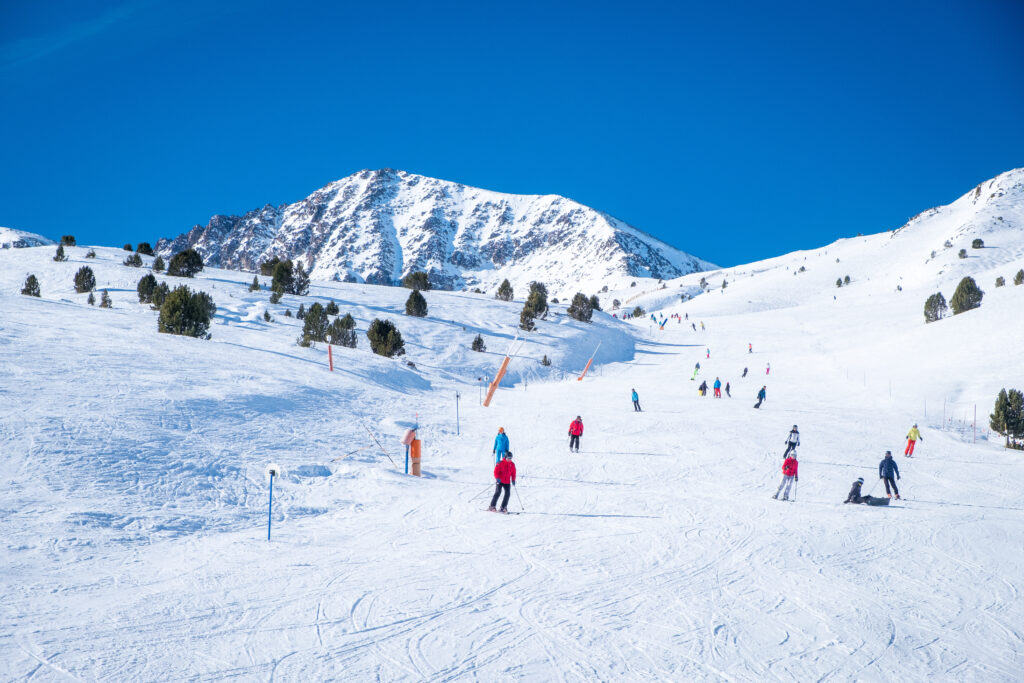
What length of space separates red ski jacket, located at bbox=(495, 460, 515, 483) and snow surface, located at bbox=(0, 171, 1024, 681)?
815mm

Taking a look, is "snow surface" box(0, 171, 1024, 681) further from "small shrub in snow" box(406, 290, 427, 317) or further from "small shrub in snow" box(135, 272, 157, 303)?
"small shrub in snow" box(406, 290, 427, 317)

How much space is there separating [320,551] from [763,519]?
843cm

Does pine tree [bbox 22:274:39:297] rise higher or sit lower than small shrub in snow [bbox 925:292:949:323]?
lower

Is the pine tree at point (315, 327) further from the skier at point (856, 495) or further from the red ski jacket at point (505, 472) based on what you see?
the skier at point (856, 495)

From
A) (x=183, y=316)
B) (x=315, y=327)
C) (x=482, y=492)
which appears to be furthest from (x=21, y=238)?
(x=482, y=492)

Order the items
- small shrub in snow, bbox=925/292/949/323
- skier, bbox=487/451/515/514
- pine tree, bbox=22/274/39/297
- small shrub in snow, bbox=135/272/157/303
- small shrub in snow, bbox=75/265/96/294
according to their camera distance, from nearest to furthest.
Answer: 1. skier, bbox=487/451/515/514
2. pine tree, bbox=22/274/39/297
3. small shrub in snow, bbox=135/272/157/303
4. small shrub in snow, bbox=75/265/96/294
5. small shrub in snow, bbox=925/292/949/323

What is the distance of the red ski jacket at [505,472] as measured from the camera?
11.7 m

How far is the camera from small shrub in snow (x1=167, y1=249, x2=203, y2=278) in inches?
1665

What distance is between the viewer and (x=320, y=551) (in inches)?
363

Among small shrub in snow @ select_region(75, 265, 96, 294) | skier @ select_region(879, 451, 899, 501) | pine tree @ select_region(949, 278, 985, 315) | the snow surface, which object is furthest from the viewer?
pine tree @ select_region(949, 278, 985, 315)

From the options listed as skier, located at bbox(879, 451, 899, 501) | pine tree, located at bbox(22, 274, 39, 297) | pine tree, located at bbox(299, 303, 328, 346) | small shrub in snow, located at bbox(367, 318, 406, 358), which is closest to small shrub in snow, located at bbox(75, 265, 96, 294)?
pine tree, located at bbox(22, 274, 39, 297)

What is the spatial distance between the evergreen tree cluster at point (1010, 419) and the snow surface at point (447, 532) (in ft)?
4.48

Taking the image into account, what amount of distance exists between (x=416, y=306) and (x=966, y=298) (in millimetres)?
40636

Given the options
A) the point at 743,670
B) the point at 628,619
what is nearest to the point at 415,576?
the point at 628,619
